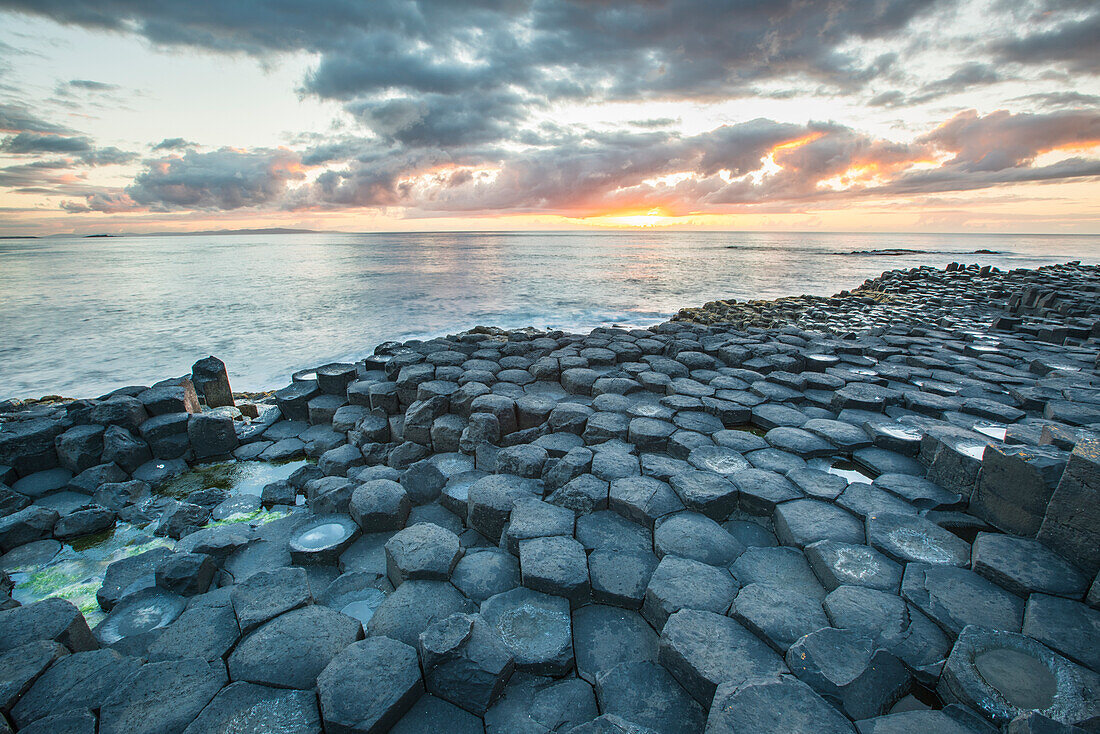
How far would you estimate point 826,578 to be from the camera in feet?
7.72

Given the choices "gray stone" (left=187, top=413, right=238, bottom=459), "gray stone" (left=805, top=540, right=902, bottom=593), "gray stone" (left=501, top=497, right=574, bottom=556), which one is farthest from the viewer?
"gray stone" (left=187, top=413, right=238, bottom=459)

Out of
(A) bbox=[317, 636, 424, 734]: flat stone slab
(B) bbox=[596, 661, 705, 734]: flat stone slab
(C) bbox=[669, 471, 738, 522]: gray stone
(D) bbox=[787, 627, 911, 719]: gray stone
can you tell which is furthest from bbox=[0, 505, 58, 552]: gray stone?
(D) bbox=[787, 627, 911, 719]: gray stone

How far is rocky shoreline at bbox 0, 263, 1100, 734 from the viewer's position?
179 cm

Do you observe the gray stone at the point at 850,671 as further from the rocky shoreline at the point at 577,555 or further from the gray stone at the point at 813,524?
the gray stone at the point at 813,524

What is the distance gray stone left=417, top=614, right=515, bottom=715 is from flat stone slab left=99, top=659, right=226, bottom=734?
90 cm

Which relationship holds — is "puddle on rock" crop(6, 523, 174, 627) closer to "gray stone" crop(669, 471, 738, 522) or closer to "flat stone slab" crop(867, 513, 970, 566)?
"gray stone" crop(669, 471, 738, 522)

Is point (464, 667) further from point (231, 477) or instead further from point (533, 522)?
point (231, 477)

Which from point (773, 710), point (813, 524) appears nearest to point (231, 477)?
point (773, 710)

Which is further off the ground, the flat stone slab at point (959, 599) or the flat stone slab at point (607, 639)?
the flat stone slab at point (959, 599)

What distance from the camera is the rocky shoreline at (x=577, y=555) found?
1.79 metres

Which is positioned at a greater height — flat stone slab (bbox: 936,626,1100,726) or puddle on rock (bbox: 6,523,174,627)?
flat stone slab (bbox: 936,626,1100,726)

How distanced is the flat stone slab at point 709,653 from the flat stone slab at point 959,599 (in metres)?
0.80

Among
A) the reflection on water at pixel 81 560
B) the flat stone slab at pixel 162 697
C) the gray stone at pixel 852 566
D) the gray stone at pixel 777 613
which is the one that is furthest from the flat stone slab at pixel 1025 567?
the reflection on water at pixel 81 560

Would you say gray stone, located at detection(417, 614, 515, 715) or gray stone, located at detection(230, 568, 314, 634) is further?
gray stone, located at detection(230, 568, 314, 634)
